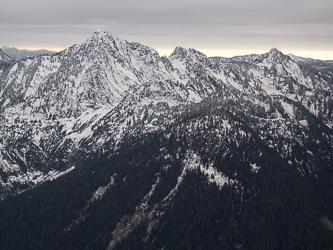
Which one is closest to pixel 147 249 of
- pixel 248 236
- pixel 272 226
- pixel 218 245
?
pixel 218 245

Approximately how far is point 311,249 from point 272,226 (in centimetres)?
2340

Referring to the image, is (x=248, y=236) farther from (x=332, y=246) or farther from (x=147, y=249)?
(x=147, y=249)

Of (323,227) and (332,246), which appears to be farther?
(323,227)

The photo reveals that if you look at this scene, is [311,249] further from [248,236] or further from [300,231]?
[248,236]

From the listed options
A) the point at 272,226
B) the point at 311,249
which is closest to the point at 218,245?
the point at 272,226

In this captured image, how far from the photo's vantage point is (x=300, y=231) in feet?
628

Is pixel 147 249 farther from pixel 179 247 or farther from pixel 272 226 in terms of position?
pixel 272 226

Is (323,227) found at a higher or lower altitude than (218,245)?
higher

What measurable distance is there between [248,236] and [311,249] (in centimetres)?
3169

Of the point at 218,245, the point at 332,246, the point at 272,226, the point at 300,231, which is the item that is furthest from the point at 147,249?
the point at 332,246

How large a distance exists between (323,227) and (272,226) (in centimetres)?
2665

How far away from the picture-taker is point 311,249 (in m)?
182

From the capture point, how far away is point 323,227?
197 meters

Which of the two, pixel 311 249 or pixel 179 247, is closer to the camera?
pixel 311 249
